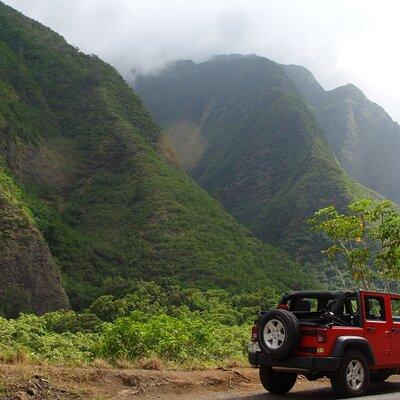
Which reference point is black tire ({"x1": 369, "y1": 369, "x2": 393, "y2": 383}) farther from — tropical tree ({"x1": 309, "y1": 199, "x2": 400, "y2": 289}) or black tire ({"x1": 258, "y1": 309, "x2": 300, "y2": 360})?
tropical tree ({"x1": 309, "y1": 199, "x2": 400, "y2": 289})

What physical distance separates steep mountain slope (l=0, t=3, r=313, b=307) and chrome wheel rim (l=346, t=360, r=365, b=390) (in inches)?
1781

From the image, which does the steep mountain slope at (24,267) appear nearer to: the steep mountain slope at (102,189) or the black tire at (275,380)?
the steep mountain slope at (102,189)

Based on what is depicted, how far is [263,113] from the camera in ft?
484

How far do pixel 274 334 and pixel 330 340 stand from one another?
0.84 metres

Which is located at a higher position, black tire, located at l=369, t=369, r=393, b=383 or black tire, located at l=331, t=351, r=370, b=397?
black tire, located at l=331, t=351, r=370, b=397

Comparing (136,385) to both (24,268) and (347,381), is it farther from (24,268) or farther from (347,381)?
(24,268)

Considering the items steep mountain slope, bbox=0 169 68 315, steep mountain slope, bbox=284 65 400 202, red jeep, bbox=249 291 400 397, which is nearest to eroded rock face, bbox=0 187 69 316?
steep mountain slope, bbox=0 169 68 315

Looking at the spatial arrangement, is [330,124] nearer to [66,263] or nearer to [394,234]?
[66,263]

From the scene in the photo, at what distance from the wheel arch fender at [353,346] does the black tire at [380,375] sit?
0.65 metres

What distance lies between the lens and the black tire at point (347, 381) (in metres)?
8.10

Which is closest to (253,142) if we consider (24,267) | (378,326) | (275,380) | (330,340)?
(24,267)

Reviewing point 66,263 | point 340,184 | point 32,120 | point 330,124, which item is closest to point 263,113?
point 330,124

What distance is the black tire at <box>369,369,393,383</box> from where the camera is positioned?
9266 mm

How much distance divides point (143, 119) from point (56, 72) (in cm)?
1738
